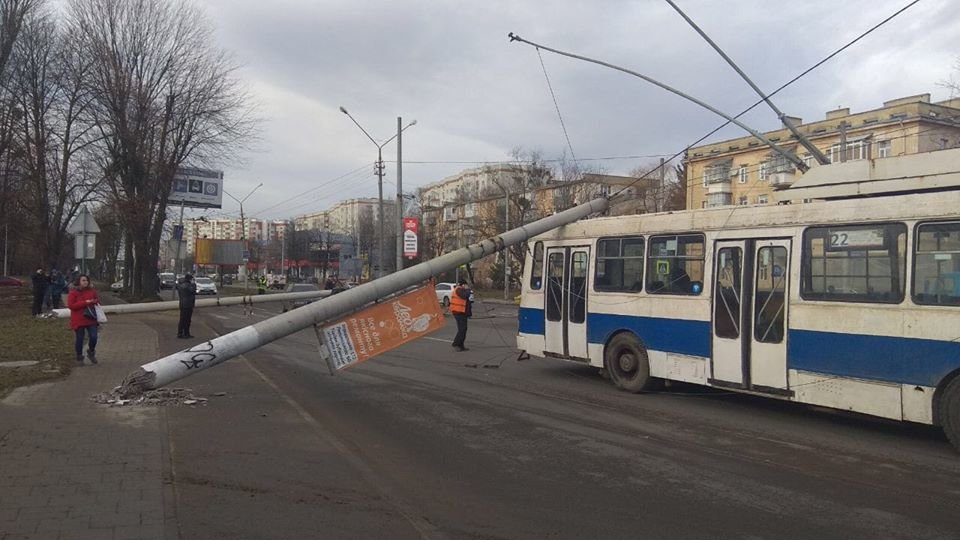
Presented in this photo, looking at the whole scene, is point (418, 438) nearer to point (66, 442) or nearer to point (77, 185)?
point (66, 442)

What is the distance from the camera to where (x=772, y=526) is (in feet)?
17.4

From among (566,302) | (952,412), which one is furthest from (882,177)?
(566,302)

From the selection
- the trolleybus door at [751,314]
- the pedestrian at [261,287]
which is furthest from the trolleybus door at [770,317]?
the pedestrian at [261,287]

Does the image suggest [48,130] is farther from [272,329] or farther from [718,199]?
[718,199]

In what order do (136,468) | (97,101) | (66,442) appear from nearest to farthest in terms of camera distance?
(136,468) < (66,442) < (97,101)

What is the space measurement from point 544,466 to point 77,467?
4138 mm

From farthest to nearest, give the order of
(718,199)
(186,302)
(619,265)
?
1. (718,199)
2. (186,302)
3. (619,265)

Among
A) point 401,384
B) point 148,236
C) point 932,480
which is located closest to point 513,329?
point 401,384

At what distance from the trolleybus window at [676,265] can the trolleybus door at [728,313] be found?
1.07 ft

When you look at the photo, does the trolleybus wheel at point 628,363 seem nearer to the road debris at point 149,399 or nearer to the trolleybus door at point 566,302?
the trolleybus door at point 566,302

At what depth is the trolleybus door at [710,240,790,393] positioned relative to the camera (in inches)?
356

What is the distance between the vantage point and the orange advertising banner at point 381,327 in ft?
32.9

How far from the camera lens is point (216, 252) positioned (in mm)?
74188

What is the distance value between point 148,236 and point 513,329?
24847 mm
